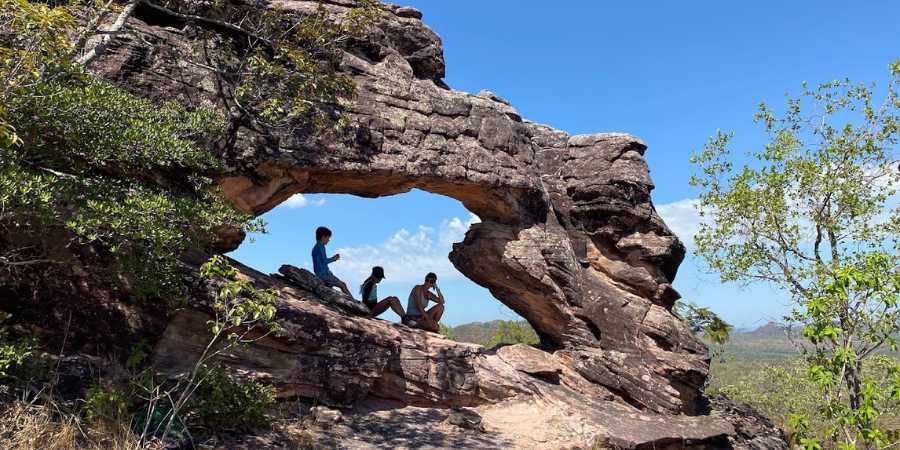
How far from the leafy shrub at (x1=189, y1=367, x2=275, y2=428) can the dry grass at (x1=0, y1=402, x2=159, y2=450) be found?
1.60 m

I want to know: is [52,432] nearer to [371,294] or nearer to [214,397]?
[214,397]

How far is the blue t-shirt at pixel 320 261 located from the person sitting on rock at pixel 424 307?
2.98 m

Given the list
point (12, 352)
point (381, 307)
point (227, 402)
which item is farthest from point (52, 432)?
point (381, 307)

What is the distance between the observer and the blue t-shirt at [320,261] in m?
17.0

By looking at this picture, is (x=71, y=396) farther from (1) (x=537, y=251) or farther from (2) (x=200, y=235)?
(1) (x=537, y=251)

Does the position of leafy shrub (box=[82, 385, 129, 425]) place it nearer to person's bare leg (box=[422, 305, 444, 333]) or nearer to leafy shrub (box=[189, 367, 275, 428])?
leafy shrub (box=[189, 367, 275, 428])

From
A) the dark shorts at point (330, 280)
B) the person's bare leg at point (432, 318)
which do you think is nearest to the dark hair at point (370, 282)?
the dark shorts at point (330, 280)

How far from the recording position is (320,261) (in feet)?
56.1

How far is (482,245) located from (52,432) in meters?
14.1

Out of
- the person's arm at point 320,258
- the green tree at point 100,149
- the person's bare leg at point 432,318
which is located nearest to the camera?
the green tree at point 100,149

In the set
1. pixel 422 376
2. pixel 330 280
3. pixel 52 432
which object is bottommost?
pixel 52 432

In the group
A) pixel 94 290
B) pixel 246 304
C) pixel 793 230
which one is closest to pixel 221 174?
pixel 94 290

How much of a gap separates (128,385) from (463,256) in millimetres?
12307

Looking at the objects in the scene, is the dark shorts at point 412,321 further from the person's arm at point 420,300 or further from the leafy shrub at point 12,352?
the leafy shrub at point 12,352
